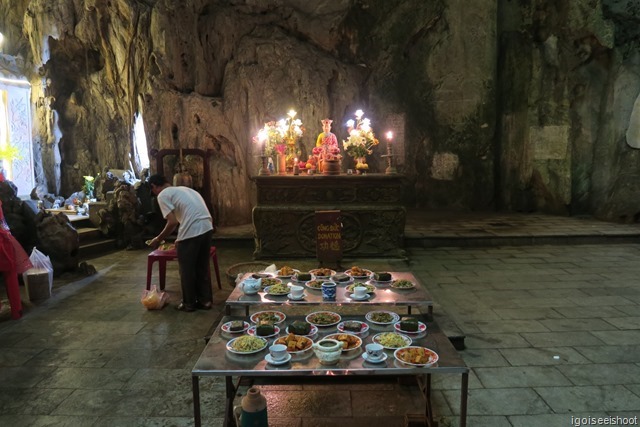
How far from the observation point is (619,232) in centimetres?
966

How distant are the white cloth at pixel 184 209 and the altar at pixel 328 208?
2762mm

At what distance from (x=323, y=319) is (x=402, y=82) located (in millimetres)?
11583

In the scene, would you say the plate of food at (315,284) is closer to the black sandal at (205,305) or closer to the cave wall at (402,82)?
the black sandal at (205,305)

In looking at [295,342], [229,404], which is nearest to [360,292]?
[295,342]

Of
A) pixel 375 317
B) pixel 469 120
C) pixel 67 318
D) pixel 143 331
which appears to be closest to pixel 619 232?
pixel 469 120

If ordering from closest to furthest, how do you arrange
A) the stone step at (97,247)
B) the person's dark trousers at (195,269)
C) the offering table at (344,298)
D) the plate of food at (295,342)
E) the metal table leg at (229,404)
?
the plate of food at (295,342), the metal table leg at (229,404), the offering table at (344,298), the person's dark trousers at (195,269), the stone step at (97,247)

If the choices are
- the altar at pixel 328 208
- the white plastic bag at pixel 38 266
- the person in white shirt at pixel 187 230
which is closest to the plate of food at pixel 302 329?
the person in white shirt at pixel 187 230

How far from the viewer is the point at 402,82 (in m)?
13.6

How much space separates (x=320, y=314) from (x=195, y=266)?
2533mm

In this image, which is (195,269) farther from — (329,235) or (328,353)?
(328,353)

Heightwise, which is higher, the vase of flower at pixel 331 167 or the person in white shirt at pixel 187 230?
the vase of flower at pixel 331 167

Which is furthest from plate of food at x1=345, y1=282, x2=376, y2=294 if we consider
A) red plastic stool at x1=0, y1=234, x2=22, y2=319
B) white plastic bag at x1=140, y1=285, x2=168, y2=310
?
red plastic stool at x1=0, y1=234, x2=22, y2=319

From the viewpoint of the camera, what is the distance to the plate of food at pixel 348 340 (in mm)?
2812

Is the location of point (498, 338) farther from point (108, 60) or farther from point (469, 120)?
point (108, 60)
